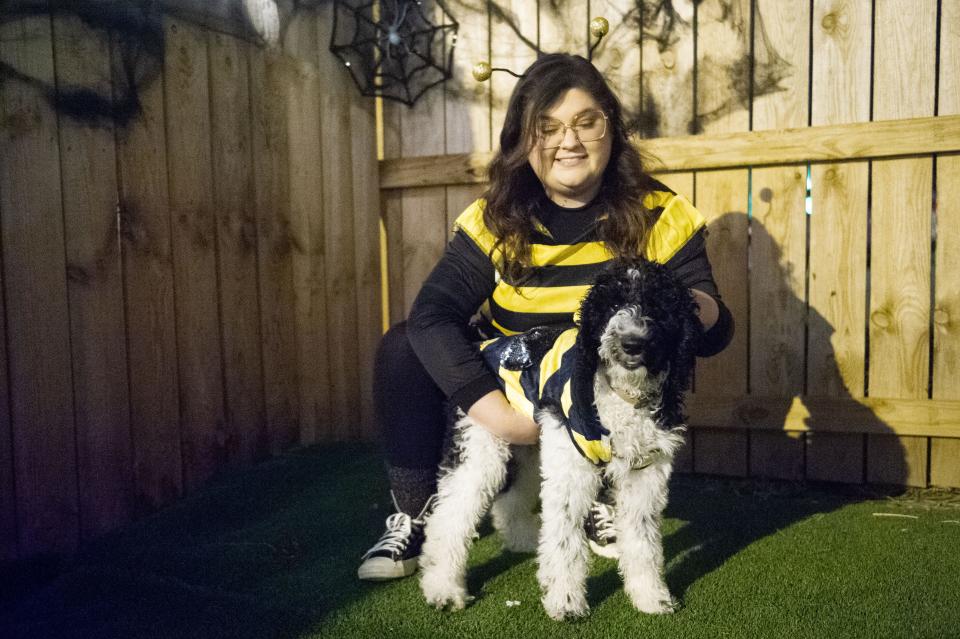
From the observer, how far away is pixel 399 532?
254 cm

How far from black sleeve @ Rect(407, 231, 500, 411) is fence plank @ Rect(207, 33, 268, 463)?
4.09 ft

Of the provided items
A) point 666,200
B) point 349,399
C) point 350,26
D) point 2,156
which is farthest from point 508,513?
point 350,26

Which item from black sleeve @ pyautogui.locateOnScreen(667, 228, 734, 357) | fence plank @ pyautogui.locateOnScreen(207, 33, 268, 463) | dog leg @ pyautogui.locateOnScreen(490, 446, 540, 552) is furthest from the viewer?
fence plank @ pyautogui.locateOnScreen(207, 33, 268, 463)

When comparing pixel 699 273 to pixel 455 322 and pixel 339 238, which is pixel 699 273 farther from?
pixel 339 238

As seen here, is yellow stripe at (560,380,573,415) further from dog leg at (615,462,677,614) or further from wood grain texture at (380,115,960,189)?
wood grain texture at (380,115,960,189)

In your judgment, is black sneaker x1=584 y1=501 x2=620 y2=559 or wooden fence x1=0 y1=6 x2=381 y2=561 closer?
wooden fence x1=0 y1=6 x2=381 y2=561

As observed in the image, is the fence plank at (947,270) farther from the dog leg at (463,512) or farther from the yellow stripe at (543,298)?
the dog leg at (463,512)

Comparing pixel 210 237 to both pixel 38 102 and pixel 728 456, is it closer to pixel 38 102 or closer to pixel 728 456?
pixel 38 102

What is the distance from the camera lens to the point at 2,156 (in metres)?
2.42

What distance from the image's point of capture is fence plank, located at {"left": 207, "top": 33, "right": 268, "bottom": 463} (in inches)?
128

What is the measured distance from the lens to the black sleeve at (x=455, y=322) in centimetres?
228

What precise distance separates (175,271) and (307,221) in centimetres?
91

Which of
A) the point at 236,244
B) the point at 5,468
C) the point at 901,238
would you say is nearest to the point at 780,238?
the point at 901,238

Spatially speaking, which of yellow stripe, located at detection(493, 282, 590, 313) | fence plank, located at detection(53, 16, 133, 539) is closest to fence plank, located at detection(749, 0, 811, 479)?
yellow stripe, located at detection(493, 282, 590, 313)
